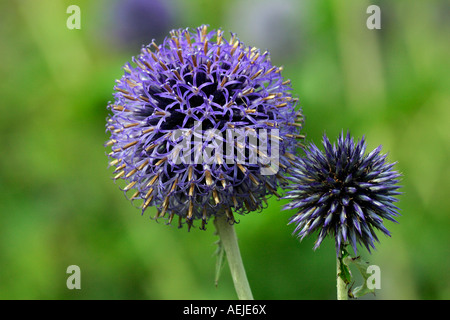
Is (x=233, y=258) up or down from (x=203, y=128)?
down

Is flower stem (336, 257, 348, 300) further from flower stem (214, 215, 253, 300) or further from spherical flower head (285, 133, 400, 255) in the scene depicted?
flower stem (214, 215, 253, 300)

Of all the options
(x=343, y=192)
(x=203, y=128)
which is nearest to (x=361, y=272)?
(x=343, y=192)

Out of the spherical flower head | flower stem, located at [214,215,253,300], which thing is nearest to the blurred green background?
flower stem, located at [214,215,253,300]

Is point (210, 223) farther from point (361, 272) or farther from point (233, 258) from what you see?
point (361, 272)

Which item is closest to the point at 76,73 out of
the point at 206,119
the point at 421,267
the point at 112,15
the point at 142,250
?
the point at 112,15

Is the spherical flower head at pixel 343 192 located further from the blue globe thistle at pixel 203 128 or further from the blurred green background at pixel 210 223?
the blurred green background at pixel 210 223

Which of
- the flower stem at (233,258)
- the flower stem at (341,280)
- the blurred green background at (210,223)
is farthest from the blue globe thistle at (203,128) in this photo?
the blurred green background at (210,223)
